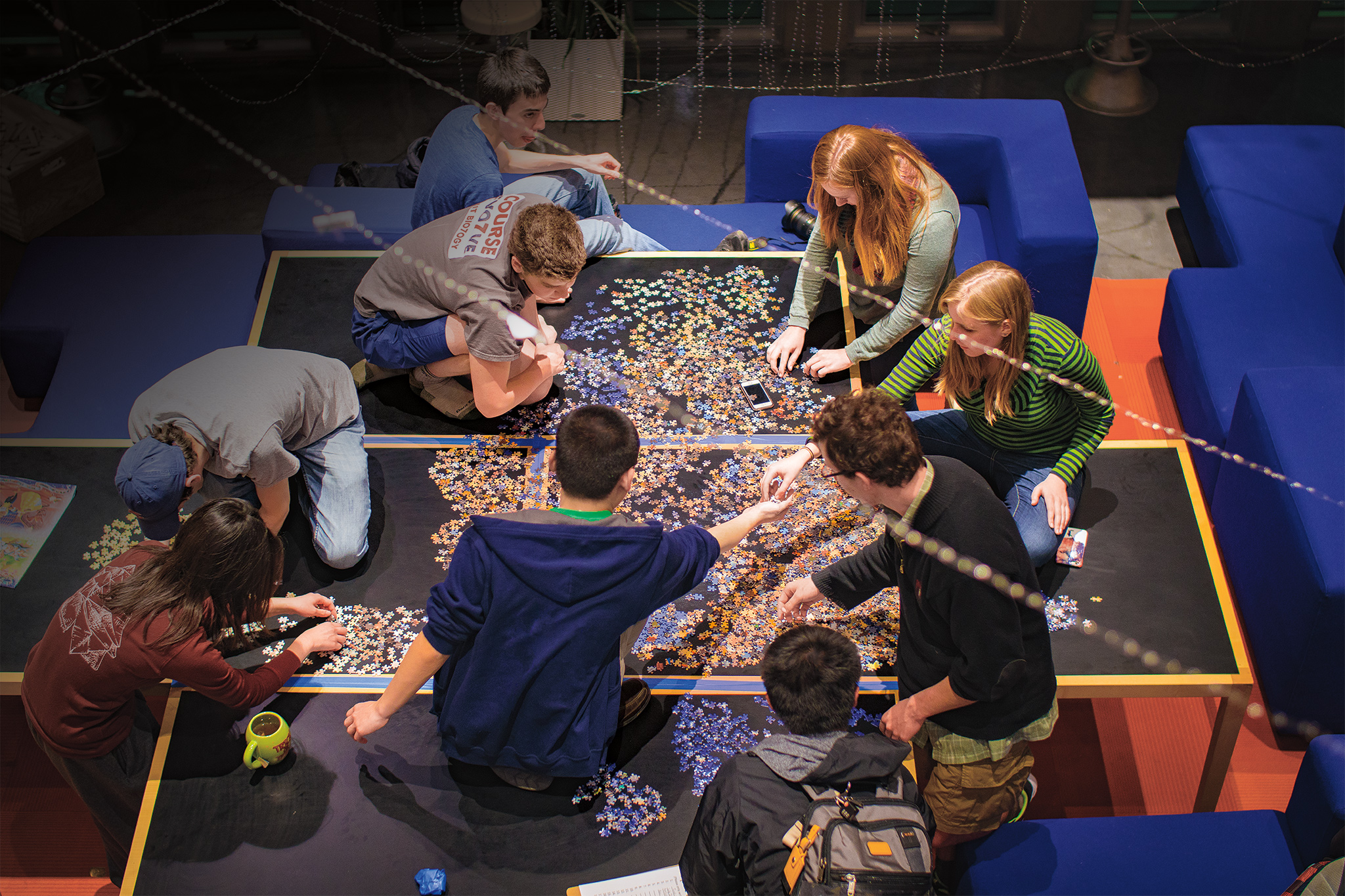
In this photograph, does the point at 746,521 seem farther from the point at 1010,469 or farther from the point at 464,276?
the point at 464,276

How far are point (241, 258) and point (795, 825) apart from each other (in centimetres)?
350

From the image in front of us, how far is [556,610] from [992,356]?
4.61 feet

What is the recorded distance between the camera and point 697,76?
6.37m

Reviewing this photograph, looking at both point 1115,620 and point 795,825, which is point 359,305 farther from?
point 1115,620

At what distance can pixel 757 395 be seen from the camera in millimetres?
3688

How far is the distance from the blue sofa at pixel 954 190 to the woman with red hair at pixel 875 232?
836 mm

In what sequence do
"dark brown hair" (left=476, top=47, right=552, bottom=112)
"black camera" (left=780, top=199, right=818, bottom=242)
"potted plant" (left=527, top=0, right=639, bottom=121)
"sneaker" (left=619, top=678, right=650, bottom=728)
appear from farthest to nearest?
"potted plant" (left=527, top=0, right=639, bottom=121) < "black camera" (left=780, top=199, right=818, bottom=242) < "dark brown hair" (left=476, top=47, right=552, bottom=112) < "sneaker" (left=619, top=678, right=650, bottom=728)

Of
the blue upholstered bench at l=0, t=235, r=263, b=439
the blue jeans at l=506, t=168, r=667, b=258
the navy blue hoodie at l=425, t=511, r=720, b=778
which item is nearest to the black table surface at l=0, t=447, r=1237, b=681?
the navy blue hoodie at l=425, t=511, r=720, b=778

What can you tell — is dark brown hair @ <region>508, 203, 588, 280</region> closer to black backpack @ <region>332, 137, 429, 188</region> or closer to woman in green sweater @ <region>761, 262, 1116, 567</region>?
woman in green sweater @ <region>761, 262, 1116, 567</region>

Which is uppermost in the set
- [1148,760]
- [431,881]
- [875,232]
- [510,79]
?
[510,79]

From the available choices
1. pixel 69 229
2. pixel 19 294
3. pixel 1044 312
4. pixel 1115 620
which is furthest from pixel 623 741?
pixel 69 229

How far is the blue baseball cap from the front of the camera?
112 inches

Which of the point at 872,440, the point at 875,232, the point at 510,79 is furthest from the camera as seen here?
the point at 510,79

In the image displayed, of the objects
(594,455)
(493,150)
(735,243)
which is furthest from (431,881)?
(735,243)
